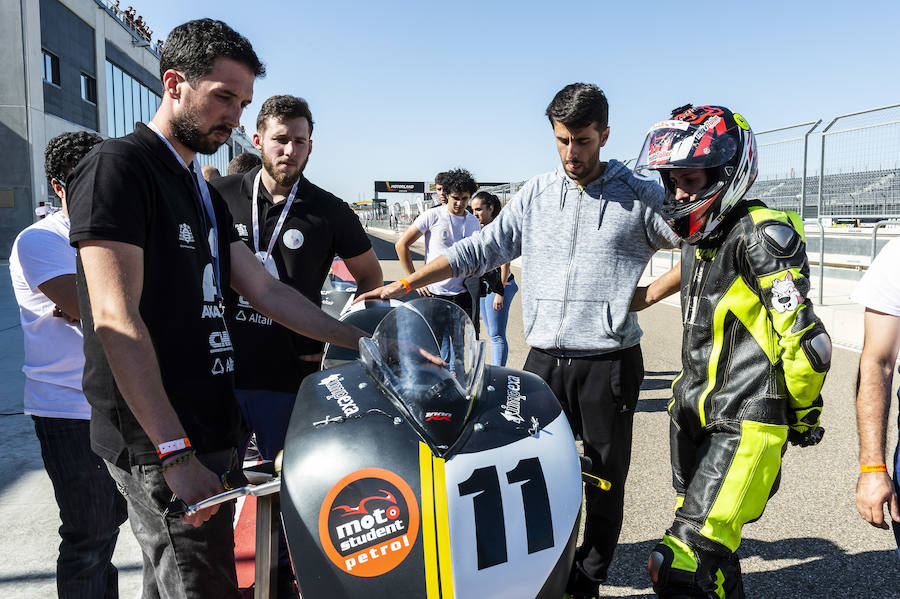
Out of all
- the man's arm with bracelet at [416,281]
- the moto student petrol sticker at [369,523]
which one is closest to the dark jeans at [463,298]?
the man's arm with bracelet at [416,281]

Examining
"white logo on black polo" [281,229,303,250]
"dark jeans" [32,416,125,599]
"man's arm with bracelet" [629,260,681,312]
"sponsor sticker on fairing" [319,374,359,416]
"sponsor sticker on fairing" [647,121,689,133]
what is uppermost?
"sponsor sticker on fairing" [647,121,689,133]

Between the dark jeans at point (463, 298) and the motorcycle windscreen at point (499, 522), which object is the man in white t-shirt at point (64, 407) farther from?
the dark jeans at point (463, 298)

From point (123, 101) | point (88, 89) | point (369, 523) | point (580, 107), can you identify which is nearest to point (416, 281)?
point (580, 107)

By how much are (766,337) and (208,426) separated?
1.63 metres

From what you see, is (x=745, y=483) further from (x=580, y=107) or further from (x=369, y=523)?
(x=580, y=107)

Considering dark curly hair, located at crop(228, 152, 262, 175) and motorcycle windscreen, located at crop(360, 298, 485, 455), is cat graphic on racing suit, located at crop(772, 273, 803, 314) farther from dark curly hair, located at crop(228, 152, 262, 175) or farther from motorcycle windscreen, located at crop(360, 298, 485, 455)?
dark curly hair, located at crop(228, 152, 262, 175)

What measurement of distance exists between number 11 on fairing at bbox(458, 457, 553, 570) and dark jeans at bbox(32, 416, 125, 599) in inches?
60.8

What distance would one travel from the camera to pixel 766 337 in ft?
6.72

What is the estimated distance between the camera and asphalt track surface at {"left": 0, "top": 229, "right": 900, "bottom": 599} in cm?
306

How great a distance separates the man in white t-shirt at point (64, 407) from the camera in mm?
2365

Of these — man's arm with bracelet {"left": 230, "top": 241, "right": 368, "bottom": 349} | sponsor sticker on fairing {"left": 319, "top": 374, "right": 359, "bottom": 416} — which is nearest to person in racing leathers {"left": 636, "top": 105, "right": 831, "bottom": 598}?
sponsor sticker on fairing {"left": 319, "top": 374, "right": 359, "bottom": 416}

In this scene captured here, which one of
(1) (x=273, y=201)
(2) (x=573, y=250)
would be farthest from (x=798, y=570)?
(1) (x=273, y=201)

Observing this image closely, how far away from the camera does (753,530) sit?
3.62 m

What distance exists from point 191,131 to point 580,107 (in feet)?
4.96
